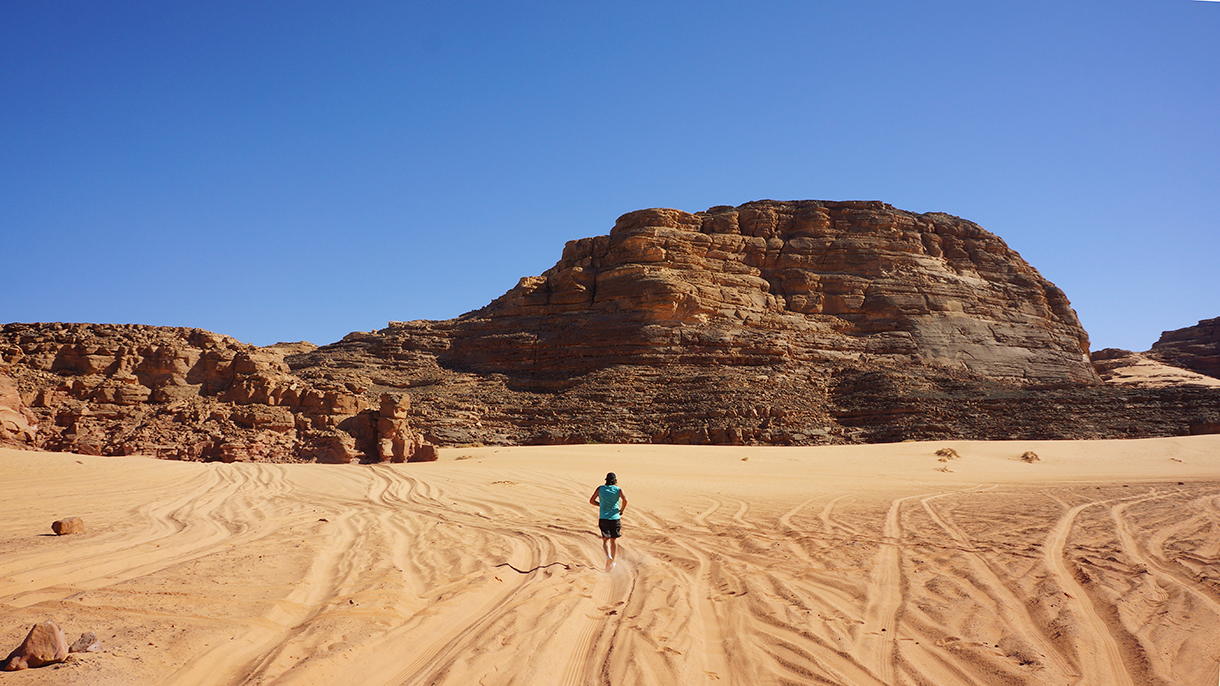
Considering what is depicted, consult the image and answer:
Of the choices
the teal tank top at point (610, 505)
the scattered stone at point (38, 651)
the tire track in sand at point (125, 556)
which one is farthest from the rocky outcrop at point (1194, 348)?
the scattered stone at point (38, 651)

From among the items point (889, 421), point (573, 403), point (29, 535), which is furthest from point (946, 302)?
point (29, 535)

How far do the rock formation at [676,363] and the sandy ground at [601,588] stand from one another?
8.44 meters

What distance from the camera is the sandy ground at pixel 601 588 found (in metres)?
3.85

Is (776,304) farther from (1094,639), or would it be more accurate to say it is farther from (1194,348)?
(1194,348)

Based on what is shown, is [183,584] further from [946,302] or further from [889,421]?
[946,302]

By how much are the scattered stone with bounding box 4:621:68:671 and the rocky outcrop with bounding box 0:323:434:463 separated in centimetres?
1689

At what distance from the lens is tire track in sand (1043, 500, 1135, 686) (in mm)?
3775

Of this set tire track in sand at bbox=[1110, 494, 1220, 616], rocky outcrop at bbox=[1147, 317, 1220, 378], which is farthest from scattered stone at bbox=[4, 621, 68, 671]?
rocky outcrop at bbox=[1147, 317, 1220, 378]

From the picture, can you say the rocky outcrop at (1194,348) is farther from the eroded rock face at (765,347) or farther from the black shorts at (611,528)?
the black shorts at (611,528)

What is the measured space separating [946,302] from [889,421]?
71.6ft

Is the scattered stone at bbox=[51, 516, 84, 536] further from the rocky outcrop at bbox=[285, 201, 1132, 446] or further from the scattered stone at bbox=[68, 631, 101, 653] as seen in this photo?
the rocky outcrop at bbox=[285, 201, 1132, 446]

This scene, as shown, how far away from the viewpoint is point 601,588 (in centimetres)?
585

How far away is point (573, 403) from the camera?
123 feet

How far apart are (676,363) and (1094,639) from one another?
37.5 meters
